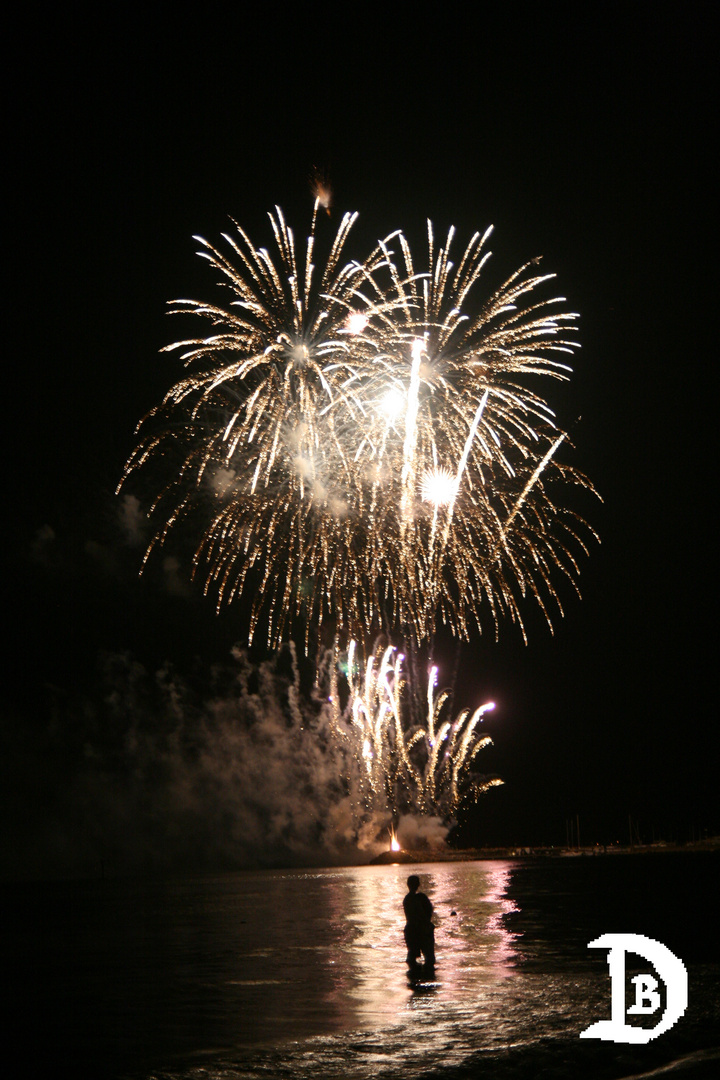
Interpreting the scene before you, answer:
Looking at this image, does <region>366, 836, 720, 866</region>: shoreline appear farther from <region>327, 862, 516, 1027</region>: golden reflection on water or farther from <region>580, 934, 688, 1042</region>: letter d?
<region>580, 934, 688, 1042</region>: letter d

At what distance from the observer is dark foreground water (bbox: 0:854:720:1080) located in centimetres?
980

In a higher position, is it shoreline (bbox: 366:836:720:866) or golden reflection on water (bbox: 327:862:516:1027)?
golden reflection on water (bbox: 327:862:516:1027)

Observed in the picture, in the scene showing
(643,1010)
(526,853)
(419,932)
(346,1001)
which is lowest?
(526,853)

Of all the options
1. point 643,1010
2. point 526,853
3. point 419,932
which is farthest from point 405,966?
point 526,853

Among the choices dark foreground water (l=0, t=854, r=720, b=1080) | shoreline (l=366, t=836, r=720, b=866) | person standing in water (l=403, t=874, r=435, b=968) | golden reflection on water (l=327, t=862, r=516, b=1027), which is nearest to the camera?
dark foreground water (l=0, t=854, r=720, b=1080)

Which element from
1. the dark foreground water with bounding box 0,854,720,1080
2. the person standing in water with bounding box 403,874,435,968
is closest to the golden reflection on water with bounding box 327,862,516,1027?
the dark foreground water with bounding box 0,854,720,1080

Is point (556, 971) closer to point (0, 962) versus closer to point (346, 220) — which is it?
point (0, 962)

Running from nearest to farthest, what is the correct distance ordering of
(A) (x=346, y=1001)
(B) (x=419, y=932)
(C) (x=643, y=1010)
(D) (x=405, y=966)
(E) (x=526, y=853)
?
(C) (x=643, y=1010), (A) (x=346, y=1001), (B) (x=419, y=932), (D) (x=405, y=966), (E) (x=526, y=853)

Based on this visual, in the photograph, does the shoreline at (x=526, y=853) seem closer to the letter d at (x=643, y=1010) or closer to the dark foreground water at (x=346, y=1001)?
the dark foreground water at (x=346, y=1001)

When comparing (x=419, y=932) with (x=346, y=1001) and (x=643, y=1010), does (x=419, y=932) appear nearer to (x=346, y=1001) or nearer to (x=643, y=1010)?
(x=346, y=1001)

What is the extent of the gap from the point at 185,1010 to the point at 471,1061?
523 cm

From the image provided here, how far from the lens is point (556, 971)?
Result: 1548 centimetres

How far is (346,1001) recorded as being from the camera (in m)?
13.3

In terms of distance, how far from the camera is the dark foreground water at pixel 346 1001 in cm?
980
